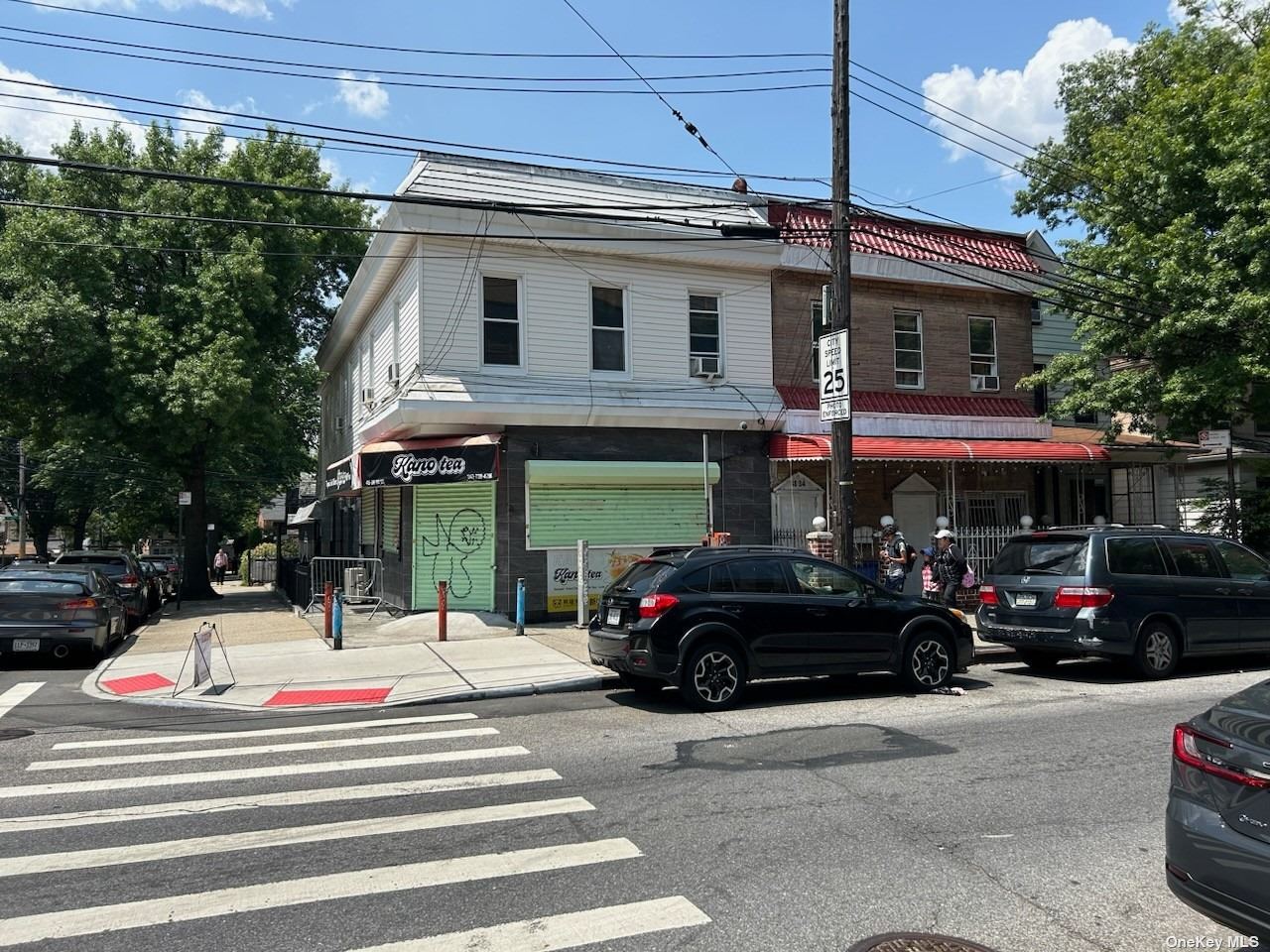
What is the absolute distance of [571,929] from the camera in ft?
13.3

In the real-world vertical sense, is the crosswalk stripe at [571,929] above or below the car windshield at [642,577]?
below

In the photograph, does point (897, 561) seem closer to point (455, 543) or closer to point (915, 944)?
point (455, 543)

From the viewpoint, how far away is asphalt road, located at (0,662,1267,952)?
413 cm

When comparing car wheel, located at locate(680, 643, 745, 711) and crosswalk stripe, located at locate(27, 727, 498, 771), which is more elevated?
car wheel, located at locate(680, 643, 745, 711)

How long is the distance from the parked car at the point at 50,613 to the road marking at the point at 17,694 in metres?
1.05

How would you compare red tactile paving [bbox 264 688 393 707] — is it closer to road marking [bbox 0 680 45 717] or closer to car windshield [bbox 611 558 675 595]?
road marking [bbox 0 680 45 717]

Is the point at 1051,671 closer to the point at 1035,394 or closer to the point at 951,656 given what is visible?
the point at 951,656

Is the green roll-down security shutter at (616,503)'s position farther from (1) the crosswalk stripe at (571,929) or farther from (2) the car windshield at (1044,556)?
(1) the crosswalk stripe at (571,929)

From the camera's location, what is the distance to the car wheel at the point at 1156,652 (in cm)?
1058

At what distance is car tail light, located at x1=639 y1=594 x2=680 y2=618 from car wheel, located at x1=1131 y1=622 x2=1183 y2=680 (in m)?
5.65

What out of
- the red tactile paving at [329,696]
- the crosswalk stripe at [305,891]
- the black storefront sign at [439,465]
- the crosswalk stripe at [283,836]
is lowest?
the red tactile paving at [329,696]

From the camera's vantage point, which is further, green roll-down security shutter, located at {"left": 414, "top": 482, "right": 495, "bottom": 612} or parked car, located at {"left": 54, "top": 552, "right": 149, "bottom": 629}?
parked car, located at {"left": 54, "top": 552, "right": 149, "bottom": 629}

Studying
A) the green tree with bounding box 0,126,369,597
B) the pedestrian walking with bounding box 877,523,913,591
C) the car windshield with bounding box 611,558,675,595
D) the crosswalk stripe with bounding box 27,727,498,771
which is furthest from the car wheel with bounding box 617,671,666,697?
the green tree with bounding box 0,126,369,597

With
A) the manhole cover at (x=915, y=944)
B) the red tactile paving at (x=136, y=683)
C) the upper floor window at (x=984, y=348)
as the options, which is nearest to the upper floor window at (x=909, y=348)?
the upper floor window at (x=984, y=348)
